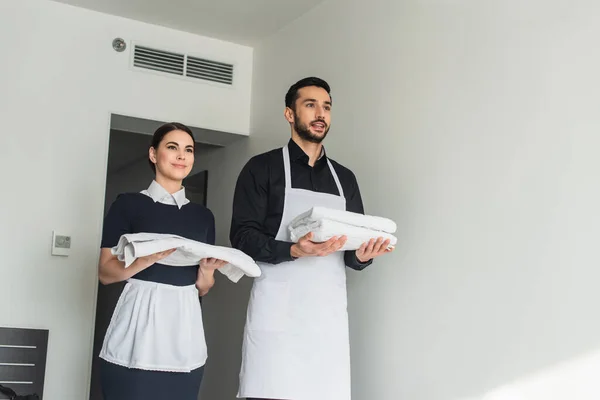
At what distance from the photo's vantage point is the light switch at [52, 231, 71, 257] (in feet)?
10.4

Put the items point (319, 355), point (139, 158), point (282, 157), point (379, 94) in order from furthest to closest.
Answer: point (139, 158) → point (379, 94) → point (282, 157) → point (319, 355)

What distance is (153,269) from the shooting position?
2.18m

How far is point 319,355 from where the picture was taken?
227 cm

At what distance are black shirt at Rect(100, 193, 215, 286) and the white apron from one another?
10.1 inches

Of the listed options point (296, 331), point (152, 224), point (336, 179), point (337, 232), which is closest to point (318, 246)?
point (337, 232)

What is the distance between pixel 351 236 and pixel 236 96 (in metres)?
1.79

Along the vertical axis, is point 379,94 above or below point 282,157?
above

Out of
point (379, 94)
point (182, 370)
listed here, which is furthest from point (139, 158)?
point (182, 370)

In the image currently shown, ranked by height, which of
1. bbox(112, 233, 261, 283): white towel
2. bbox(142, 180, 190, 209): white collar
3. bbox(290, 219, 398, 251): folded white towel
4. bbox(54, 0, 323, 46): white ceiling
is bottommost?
bbox(112, 233, 261, 283): white towel

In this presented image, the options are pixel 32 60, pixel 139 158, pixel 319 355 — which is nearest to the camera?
pixel 319 355

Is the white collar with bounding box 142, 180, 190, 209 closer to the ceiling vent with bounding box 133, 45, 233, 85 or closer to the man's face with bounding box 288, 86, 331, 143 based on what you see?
the man's face with bounding box 288, 86, 331, 143

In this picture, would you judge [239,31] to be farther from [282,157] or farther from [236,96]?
[282,157]

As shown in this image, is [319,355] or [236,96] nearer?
[319,355]

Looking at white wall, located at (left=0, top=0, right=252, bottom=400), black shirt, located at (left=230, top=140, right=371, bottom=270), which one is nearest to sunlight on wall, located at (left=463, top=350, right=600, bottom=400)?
black shirt, located at (left=230, top=140, right=371, bottom=270)
